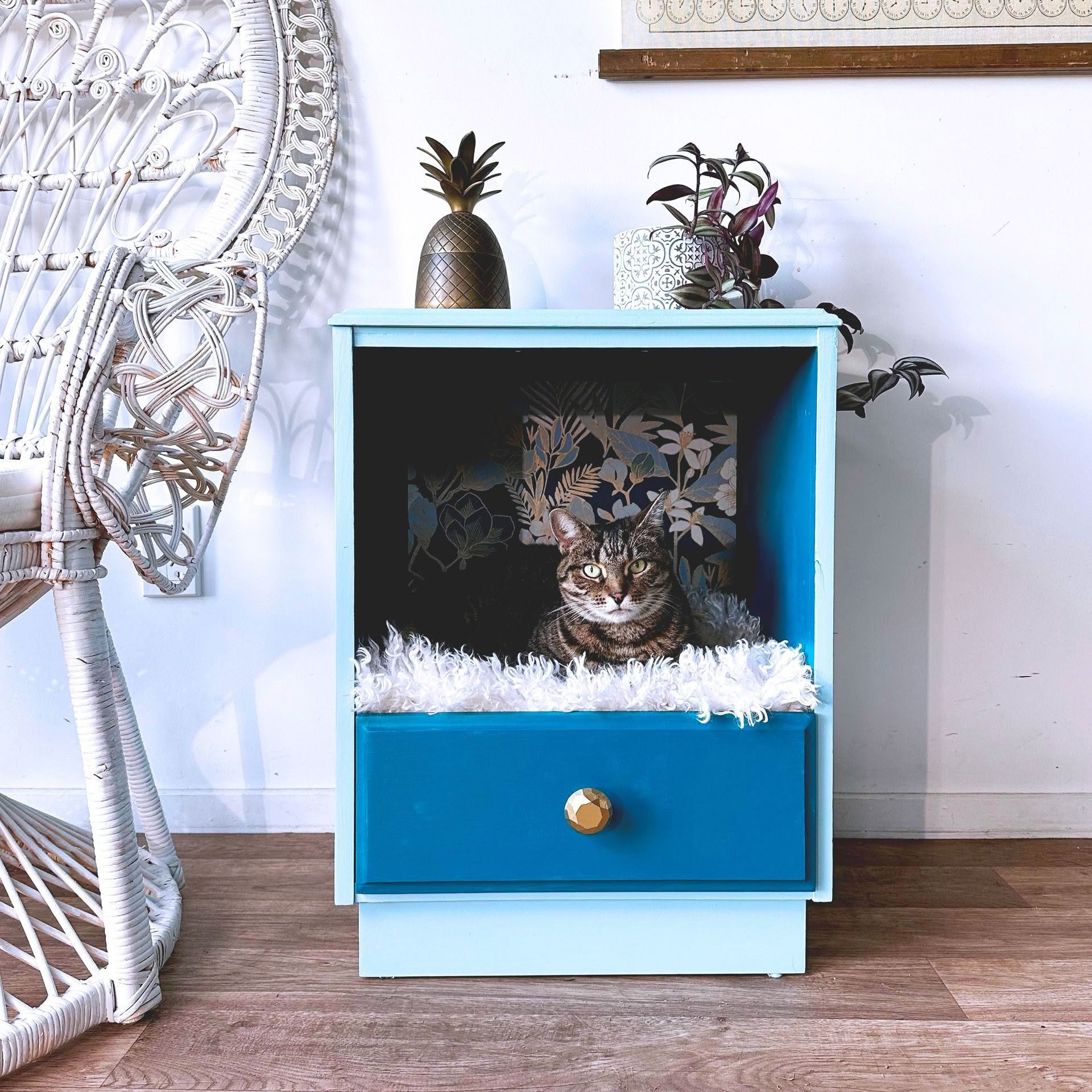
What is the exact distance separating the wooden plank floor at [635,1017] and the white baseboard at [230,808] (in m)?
0.20

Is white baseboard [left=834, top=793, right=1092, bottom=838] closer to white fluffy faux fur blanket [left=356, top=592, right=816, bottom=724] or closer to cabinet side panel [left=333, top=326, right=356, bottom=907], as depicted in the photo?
white fluffy faux fur blanket [left=356, top=592, right=816, bottom=724]

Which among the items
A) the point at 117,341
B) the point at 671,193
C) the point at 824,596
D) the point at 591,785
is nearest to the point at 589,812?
the point at 591,785

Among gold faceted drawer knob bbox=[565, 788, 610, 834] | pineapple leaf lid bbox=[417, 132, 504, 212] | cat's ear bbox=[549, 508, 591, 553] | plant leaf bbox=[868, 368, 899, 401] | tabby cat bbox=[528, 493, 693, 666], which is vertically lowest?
gold faceted drawer knob bbox=[565, 788, 610, 834]

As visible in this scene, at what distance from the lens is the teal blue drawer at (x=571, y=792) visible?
2.65ft

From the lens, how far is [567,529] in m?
0.99

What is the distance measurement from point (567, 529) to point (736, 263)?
0.35 metres

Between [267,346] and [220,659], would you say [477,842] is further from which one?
[267,346]

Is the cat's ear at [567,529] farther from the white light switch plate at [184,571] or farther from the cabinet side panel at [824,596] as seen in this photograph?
the white light switch plate at [184,571]

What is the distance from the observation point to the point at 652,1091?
2.20 ft

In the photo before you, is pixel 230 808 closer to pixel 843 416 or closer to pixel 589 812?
pixel 589 812

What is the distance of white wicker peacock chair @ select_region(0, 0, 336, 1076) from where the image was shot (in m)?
0.71

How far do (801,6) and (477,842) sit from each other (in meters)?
1.12

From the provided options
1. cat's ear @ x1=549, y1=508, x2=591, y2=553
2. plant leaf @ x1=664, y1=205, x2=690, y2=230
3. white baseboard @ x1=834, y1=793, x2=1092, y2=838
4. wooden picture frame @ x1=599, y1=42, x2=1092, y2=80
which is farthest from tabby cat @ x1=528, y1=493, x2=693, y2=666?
wooden picture frame @ x1=599, y1=42, x2=1092, y2=80

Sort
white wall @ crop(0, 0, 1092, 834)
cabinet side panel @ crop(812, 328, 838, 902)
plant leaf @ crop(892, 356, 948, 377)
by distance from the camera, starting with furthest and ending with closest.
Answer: white wall @ crop(0, 0, 1092, 834), plant leaf @ crop(892, 356, 948, 377), cabinet side panel @ crop(812, 328, 838, 902)
